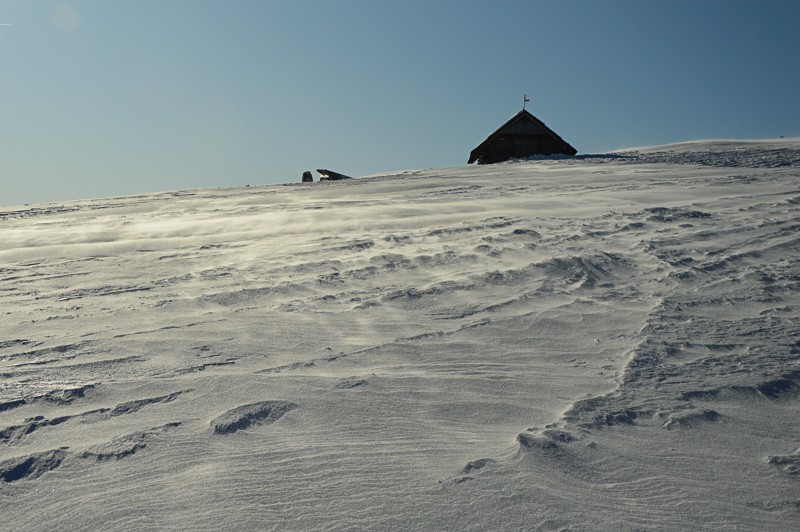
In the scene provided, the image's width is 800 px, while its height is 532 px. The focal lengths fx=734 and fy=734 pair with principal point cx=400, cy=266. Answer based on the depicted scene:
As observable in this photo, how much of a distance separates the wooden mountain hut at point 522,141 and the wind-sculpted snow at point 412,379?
12.7 m

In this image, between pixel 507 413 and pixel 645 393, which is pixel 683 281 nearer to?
pixel 645 393

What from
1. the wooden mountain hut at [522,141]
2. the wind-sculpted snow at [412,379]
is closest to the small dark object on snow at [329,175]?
the wooden mountain hut at [522,141]

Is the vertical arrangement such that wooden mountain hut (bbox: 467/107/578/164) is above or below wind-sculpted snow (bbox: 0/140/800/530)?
above

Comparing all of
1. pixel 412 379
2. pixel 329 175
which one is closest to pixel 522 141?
pixel 329 175

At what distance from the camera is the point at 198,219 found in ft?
30.5

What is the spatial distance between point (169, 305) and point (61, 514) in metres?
2.63

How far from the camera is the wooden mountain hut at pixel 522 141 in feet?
65.5

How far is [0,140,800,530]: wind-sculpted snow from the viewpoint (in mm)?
2580

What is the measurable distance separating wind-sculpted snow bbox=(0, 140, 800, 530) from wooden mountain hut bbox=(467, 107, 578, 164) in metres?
12.7

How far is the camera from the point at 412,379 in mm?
3633

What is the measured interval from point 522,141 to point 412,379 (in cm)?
1749

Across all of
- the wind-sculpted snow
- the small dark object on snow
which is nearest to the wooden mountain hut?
the small dark object on snow

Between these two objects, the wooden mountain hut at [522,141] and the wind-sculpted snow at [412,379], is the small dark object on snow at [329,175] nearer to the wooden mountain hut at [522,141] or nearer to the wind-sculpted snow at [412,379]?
the wooden mountain hut at [522,141]

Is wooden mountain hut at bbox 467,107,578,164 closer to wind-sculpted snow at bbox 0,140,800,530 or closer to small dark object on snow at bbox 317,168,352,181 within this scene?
small dark object on snow at bbox 317,168,352,181
